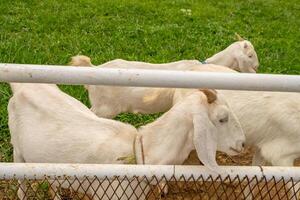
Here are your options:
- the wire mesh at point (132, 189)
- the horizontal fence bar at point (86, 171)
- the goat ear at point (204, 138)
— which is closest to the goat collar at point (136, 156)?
the wire mesh at point (132, 189)

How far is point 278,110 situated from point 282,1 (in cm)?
765

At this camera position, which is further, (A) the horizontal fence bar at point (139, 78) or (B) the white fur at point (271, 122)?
(B) the white fur at point (271, 122)

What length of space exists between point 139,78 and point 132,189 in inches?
43.6

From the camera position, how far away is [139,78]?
303cm

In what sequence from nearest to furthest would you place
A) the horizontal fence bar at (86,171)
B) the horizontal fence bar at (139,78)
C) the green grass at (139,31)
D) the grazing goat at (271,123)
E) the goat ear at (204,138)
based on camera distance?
the horizontal fence bar at (139,78) → the horizontal fence bar at (86,171) → the goat ear at (204,138) → the grazing goat at (271,123) → the green grass at (139,31)

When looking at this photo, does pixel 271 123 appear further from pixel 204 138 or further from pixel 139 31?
pixel 139 31

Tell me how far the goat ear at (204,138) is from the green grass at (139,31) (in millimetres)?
2506

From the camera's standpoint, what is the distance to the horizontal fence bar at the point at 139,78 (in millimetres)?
2996

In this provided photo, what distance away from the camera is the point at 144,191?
3943 millimetres

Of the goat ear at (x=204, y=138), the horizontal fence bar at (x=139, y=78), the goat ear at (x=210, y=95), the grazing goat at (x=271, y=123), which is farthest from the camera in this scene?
the grazing goat at (x=271, y=123)

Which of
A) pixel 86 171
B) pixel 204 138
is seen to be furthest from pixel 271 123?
pixel 86 171

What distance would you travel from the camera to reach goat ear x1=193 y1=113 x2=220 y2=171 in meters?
3.63

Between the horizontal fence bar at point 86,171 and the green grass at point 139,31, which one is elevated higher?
the horizontal fence bar at point 86,171

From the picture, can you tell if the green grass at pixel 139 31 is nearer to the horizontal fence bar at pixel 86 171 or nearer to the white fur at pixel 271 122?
the white fur at pixel 271 122
